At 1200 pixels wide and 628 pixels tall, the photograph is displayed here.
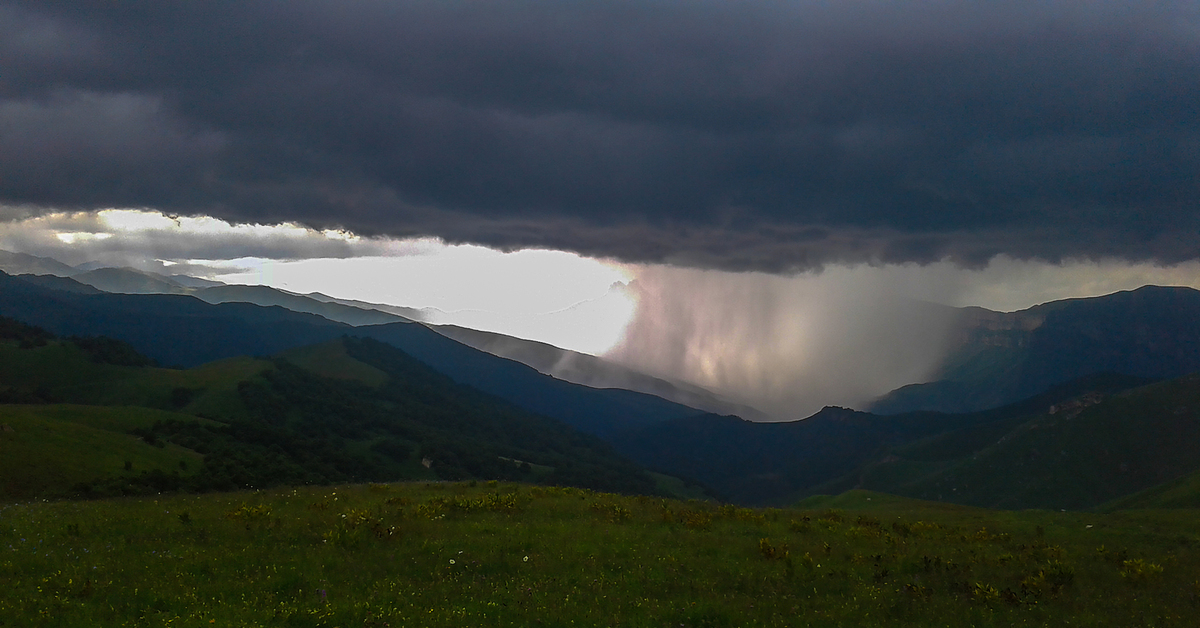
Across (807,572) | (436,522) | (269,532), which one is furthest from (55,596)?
(807,572)

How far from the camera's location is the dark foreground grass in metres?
13.9

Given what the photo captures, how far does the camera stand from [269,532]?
19.4 m

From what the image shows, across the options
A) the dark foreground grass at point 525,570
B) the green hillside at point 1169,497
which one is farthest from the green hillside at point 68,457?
the green hillside at point 1169,497

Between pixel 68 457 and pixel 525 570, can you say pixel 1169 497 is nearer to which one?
pixel 525 570

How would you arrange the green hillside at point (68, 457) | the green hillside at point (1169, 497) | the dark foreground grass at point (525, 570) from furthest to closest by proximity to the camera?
the green hillside at point (1169, 497), the green hillside at point (68, 457), the dark foreground grass at point (525, 570)

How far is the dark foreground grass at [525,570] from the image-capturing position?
13898mm

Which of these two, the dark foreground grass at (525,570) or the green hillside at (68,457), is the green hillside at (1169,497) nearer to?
the dark foreground grass at (525,570)

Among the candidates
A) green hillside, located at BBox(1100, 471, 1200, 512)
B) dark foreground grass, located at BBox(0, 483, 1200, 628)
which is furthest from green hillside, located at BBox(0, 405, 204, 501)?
green hillside, located at BBox(1100, 471, 1200, 512)

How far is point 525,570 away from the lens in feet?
56.3

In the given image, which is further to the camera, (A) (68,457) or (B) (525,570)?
(A) (68,457)

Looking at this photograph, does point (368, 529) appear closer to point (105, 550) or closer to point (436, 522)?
point (436, 522)

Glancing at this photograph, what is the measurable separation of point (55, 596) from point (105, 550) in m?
3.85

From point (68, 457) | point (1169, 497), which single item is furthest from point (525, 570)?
point (1169, 497)

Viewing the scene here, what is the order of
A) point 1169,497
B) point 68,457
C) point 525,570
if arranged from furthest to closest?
point 1169,497, point 68,457, point 525,570
